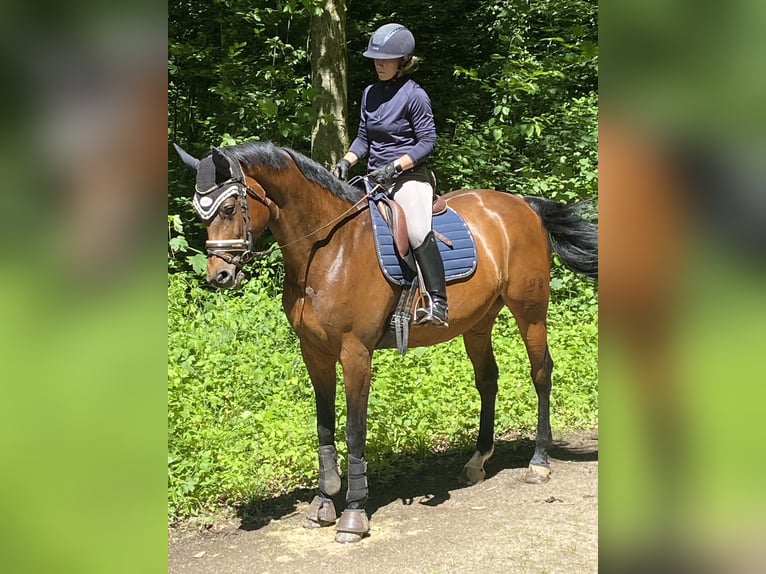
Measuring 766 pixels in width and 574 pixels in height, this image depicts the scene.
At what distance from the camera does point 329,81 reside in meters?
9.77

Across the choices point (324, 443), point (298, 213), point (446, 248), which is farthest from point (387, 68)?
point (324, 443)

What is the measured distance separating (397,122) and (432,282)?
3.22ft

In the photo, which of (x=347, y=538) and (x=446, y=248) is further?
(x=446, y=248)

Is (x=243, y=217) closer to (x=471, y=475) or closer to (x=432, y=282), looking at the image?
(x=432, y=282)

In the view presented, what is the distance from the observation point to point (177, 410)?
17.5ft

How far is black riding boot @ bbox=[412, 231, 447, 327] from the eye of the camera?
4445 millimetres

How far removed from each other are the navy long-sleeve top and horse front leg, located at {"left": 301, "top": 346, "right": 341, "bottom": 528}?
1.30 metres

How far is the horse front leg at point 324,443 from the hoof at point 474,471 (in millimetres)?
1127

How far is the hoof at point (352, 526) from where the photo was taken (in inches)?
172

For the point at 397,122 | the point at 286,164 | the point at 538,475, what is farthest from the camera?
the point at 538,475

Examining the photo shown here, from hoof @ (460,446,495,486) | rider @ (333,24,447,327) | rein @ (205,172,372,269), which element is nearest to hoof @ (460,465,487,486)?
hoof @ (460,446,495,486)

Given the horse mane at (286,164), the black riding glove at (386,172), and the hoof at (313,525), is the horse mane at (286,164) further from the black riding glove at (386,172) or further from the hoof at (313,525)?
the hoof at (313,525)
